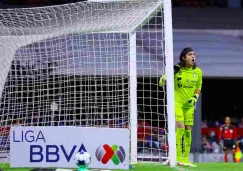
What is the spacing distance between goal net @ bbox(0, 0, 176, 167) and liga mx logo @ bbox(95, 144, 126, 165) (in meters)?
1.53

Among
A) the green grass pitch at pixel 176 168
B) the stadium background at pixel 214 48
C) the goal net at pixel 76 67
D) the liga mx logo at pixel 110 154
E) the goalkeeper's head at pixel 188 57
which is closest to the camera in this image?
the liga mx logo at pixel 110 154

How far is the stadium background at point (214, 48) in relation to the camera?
79.4 ft

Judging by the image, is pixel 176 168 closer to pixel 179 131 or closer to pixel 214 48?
pixel 179 131

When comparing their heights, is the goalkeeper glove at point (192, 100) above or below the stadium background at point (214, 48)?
below

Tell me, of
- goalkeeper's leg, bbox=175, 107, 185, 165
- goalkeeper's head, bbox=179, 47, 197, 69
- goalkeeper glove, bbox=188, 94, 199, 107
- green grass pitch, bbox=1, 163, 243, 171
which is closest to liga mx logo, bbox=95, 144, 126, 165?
green grass pitch, bbox=1, 163, 243, 171

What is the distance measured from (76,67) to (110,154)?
292cm

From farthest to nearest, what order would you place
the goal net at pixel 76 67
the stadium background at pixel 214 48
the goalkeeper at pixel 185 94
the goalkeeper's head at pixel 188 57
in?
the stadium background at pixel 214 48 < the goal net at pixel 76 67 < the goalkeeper at pixel 185 94 < the goalkeeper's head at pixel 188 57

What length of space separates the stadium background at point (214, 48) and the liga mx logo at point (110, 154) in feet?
36.6

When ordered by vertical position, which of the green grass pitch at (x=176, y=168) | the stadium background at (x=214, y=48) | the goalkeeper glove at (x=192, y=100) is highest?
the stadium background at (x=214, y=48)

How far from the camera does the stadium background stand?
79.4 feet

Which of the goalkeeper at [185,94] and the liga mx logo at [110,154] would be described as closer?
the liga mx logo at [110,154]

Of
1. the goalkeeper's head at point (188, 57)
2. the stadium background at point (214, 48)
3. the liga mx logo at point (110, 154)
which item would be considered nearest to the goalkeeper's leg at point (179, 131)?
the goalkeeper's head at point (188, 57)

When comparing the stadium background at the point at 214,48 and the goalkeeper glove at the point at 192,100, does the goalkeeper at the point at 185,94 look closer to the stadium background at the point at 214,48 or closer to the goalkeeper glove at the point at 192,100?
the goalkeeper glove at the point at 192,100

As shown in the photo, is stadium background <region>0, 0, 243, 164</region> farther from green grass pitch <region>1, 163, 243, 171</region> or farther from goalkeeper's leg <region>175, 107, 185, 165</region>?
green grass pitch <region>1, 163, 243, 171</region>
